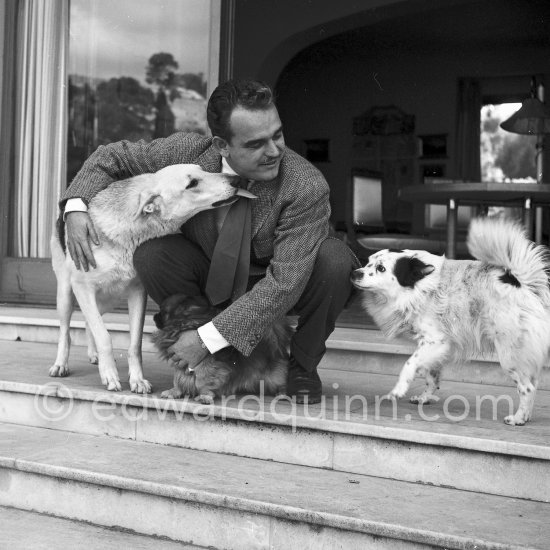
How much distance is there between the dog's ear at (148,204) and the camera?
2.87 metres

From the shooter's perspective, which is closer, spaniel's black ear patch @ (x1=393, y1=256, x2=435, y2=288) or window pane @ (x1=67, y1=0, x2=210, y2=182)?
spaniel's black ear patch @ (x1=393, y1=256, x2=435, y2=288)

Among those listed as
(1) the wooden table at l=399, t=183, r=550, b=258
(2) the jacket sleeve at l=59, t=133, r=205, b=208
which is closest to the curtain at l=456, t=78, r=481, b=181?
(1) the wooden table at l=399, t=183, r=550, b=258

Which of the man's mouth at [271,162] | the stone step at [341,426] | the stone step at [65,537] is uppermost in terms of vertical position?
the man's mouth at [271,162]

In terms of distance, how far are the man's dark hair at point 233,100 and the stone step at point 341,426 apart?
3.10 feet

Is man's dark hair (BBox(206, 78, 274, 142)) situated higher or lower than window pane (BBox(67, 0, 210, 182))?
lower

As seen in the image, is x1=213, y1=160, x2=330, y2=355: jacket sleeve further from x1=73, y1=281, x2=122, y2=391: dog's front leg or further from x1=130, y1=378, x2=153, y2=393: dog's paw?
x1=73, y1=281, x2=122, y2=391: dog's front leg

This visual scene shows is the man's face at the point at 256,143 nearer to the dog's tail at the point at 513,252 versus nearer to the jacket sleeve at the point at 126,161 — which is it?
the jacket sleeve at the point at 126,161

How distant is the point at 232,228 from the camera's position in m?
2.81

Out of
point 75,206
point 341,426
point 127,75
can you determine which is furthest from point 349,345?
point 127,75

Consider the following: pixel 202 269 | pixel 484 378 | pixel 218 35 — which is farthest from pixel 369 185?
pixel 202 269

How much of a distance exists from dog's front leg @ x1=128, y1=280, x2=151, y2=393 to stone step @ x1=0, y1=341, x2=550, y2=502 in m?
0.07

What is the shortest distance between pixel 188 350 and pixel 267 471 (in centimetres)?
48

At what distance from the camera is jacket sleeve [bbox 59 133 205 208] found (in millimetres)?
2988

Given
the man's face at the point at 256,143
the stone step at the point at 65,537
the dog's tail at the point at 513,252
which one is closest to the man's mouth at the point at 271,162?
the man's face at the point at 256,143
